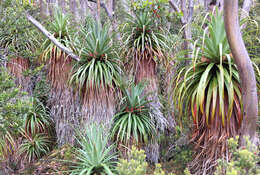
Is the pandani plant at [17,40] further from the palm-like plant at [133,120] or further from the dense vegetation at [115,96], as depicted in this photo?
the palm-like plant at [133,120]

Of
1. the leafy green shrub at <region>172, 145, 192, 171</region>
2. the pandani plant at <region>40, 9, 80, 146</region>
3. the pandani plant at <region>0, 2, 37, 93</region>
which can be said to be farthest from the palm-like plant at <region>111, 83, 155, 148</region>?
the pandani plant at <region>0, 2, 37, 93</region>

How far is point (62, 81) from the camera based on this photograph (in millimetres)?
4953

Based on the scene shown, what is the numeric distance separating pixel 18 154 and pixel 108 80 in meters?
2.75

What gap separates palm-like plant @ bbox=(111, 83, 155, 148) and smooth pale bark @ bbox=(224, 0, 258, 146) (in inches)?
83.2

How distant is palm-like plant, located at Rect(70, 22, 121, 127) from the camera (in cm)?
420

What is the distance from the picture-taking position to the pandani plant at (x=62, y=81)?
191 inches

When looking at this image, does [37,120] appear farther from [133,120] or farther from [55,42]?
[133,120]

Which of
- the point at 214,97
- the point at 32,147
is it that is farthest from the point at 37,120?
the point at 214,97

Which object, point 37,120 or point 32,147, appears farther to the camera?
point 37,120

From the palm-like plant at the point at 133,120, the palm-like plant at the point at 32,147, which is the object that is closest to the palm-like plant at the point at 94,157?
the palm-like plant at the point at 133,120

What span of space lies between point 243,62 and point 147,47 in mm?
2483

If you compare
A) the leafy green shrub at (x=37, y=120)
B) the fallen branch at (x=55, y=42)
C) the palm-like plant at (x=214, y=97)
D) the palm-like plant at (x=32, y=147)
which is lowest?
the palm-like plant at (x=32, y=147)

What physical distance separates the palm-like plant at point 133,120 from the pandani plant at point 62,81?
1.07 m

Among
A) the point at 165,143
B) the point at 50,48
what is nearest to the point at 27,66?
the point at 50,48
